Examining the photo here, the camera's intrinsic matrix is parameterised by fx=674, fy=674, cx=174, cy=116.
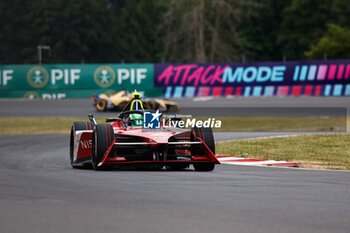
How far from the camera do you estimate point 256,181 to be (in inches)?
358

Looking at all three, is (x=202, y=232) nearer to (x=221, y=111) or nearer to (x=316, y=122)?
(x=316, y=122)

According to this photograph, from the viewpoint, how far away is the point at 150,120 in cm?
1107

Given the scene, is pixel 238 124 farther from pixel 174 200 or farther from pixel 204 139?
pixel 174 200

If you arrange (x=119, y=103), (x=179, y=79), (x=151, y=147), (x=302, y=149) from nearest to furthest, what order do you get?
(x=151, y=147) → (x=302, y=149) → (x=119, y=103) → (x=179, y=79)

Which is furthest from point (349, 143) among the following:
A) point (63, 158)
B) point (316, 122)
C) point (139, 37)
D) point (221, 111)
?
point (139, 37)

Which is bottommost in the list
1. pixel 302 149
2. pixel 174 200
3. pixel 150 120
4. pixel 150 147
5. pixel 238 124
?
pixel 238 124

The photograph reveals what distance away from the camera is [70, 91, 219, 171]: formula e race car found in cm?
1031

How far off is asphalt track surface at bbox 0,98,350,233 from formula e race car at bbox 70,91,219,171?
0.21 meters

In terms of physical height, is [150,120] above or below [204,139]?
above

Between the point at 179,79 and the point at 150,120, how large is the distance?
84.1 ft

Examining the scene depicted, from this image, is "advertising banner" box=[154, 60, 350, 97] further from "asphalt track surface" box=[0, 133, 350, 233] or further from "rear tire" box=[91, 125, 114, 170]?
"rear tire" box=[91, 125, 114, 170]

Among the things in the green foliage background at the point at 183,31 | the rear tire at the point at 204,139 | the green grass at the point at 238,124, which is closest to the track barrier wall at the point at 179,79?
the green grass at the point at 238,124

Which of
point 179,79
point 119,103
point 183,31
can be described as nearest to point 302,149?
point 119,103

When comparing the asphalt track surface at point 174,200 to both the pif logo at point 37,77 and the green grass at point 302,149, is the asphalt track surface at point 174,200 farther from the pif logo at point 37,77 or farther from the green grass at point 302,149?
the pif logo at point 37,77
